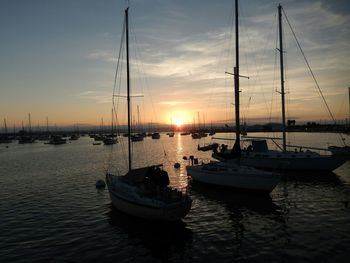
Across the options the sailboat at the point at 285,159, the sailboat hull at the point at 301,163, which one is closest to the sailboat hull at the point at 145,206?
the sailboat at the point at 285,159

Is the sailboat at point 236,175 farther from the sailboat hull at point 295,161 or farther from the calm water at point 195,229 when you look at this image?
the sailboat hull at point 295,161

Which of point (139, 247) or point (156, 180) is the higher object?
point (156, 180)

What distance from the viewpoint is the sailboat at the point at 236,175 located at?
2566 centimetres

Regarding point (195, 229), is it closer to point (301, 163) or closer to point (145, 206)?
point (145, 206)

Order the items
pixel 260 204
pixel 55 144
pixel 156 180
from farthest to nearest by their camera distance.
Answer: pixel 55 144
pixel 260 204
pixel 156 180

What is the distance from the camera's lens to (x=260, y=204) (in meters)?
23.9

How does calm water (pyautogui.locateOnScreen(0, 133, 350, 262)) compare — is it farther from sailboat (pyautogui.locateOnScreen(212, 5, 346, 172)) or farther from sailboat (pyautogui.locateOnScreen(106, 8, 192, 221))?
sailboat (pyautogui.locateOnScreen(212, 5, 346, 172))

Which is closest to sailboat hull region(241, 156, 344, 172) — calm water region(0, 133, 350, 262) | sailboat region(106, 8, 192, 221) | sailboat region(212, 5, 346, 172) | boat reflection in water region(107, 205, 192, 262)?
sailboat region(212, 5, 346, 172)

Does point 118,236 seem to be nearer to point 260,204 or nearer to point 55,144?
point 260,204

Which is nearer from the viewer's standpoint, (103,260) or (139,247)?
(103,260)

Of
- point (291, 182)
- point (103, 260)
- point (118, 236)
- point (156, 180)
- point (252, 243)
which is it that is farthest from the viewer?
point (291, 182)

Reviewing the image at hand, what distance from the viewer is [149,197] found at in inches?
754

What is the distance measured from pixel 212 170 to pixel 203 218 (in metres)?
8.83

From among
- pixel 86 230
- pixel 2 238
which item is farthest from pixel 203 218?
pixel 2 238
